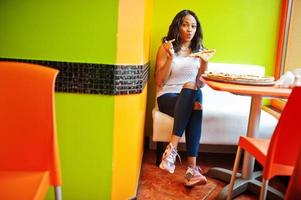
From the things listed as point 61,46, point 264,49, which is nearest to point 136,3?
point 61,46

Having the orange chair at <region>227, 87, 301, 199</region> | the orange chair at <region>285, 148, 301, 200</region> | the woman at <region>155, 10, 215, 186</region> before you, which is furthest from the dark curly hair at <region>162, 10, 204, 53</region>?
the orange chair at <region>285, 148, 301, 200</region>

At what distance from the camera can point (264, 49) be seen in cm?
298

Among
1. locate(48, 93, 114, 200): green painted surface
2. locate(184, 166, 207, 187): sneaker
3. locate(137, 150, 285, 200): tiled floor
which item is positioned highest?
locate(48, 93, 114, 200): green painted surface

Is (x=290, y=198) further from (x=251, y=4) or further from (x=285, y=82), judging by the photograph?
(x=251, y=4)

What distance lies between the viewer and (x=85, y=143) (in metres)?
1.62

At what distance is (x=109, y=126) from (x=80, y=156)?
Result: 23 centimetres

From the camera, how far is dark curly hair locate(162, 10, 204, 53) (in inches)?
98.0

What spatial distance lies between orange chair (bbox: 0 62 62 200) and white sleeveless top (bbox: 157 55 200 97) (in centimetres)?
153

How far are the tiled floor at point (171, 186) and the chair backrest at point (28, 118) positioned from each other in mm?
1027

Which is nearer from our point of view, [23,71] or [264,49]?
[23,71]

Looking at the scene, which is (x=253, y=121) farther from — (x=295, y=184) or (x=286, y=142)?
(x=295, y=184)

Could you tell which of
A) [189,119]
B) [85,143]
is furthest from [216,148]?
[85,143]

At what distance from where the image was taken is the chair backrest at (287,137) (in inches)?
47.8

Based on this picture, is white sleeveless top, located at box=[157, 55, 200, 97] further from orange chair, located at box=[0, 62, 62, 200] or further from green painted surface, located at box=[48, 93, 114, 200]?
orange chair, located at box=[0, 62, 62, 200]
